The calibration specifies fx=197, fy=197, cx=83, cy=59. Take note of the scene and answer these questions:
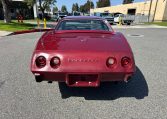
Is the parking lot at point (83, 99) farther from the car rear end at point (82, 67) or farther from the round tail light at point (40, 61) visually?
the round tail light at point (40, 61)

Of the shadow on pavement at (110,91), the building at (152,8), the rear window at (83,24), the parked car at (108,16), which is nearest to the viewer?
the shadow on pavement at (110,91)

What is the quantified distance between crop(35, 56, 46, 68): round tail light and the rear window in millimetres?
1725

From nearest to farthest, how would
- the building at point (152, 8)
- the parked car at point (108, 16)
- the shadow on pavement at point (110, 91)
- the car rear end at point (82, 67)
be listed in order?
1. the car rear end at point (82, 67)
2. the shadow on pavement at point (110, 91)
3. the parked car at point (108, 16)
4. the building at point (152, 8)

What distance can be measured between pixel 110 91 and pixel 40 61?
5.25 feet

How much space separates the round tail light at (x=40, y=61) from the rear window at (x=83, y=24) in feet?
5.66

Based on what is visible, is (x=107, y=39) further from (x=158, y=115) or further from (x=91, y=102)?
(x=158, y=115)

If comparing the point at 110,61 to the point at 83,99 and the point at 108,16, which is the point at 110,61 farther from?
the point at 108,16

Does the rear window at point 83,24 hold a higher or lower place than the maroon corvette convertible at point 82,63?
higher

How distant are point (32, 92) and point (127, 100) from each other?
6.06ft

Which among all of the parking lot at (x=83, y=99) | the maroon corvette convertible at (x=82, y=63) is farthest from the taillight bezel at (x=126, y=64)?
the parking lot at (x=83, y=99)

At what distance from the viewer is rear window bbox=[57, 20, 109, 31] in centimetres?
478

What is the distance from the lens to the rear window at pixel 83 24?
15.7ft

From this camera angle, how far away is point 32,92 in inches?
154

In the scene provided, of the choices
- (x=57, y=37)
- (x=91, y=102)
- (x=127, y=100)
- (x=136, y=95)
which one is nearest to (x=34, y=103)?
(x=91, y=102)
